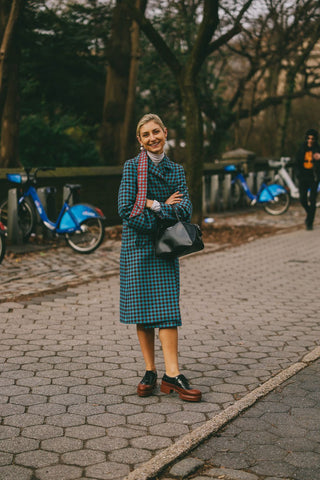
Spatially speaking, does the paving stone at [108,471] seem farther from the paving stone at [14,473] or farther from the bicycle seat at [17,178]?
the bicycle seat at [17,178]

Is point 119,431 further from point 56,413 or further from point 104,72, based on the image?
point 104,72

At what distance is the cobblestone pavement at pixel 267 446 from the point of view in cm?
341

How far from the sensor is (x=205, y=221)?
47.4 feet

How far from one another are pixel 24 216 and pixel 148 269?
288 inches

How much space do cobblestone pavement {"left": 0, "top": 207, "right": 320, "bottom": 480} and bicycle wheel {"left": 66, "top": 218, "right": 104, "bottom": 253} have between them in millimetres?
1030

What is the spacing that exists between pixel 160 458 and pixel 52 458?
56cm

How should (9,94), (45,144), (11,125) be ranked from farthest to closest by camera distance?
(45,144), (9,94), (11,125)

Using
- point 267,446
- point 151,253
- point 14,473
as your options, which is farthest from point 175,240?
point 14,473

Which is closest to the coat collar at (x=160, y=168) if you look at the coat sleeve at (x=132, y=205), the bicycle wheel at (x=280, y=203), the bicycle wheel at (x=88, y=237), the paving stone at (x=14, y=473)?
the coat sleeve at (x=132, y=205)

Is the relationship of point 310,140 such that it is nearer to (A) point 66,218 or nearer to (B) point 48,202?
(B) point 48,202

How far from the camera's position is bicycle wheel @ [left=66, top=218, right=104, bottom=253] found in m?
10.9

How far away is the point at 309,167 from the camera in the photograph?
45.9ft

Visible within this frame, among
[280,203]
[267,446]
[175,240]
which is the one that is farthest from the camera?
[280,203]

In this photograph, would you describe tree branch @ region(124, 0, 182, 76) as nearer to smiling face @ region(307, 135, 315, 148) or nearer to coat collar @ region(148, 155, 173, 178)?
smiling face @ region(307, 135, 315, 148)
